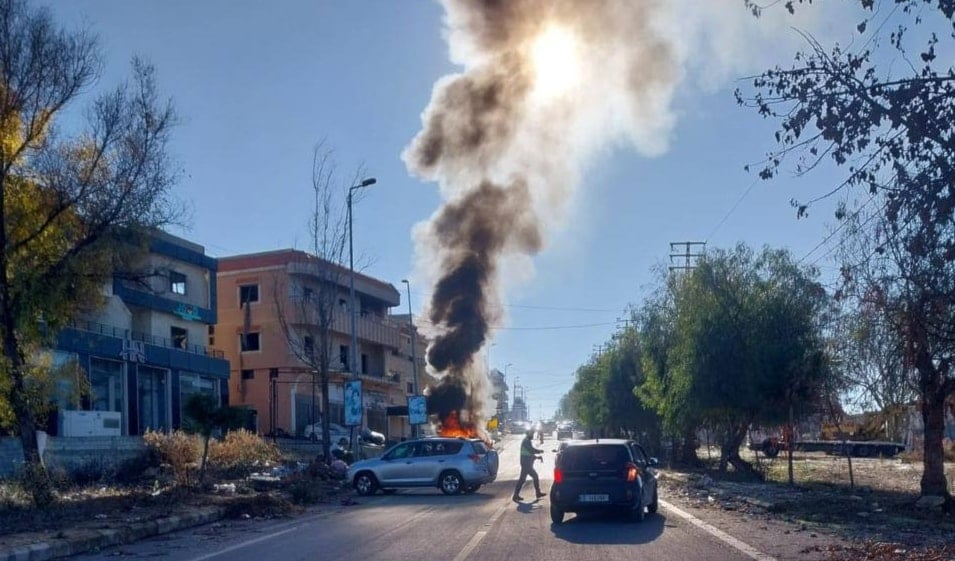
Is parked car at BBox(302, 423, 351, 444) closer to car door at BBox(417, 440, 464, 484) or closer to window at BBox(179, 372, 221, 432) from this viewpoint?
window at BBox(179, 372, 221, 432)

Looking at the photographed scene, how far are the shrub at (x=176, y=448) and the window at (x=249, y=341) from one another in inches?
1096

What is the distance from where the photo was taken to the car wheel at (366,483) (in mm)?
29359

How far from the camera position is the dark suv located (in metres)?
18.0

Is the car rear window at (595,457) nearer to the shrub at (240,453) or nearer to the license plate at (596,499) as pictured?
the license plate at (596,499)

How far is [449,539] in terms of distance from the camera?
15680 millimetres

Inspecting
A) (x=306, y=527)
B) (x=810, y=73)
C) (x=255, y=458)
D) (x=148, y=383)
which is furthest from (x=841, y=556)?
(x=148, y=383)

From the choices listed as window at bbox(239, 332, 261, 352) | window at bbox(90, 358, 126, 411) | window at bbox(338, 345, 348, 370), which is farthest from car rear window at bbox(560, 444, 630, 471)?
window at bbox(239, 332, 261, 352)

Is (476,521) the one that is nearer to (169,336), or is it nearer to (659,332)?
(659,332)

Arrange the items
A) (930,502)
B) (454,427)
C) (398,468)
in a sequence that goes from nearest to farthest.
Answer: (930,502) < (398,468) < (454,427)

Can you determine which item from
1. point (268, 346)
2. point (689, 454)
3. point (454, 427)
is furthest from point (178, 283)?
point (689, 454)

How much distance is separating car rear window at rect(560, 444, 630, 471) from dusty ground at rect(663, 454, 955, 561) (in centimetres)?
259

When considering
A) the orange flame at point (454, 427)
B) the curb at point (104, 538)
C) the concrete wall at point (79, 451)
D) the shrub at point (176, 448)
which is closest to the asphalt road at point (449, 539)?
the curb at point (104, 538)

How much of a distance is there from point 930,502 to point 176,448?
2134 cm

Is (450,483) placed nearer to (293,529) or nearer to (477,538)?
(293,529)
